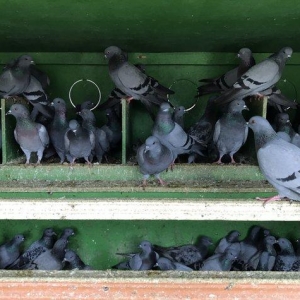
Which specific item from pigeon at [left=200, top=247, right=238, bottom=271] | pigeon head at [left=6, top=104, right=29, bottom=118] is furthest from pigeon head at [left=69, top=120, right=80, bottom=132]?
pigeon at [left=200, top=247, right=238, bottom=271]

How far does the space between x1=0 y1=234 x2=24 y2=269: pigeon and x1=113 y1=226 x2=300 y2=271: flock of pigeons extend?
0.74m

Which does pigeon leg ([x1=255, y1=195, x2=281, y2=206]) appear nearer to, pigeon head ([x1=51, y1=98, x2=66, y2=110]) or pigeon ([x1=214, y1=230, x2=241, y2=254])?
pigeon ([x1=214, y1=230, x2=241, y2=254])

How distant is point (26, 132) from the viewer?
2768 millimetres

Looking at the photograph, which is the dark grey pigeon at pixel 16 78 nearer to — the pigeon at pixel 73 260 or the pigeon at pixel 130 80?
the pigeon at pixel 130 80

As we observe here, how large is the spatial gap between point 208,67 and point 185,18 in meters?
0.99

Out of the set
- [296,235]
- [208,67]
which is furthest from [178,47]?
[296,235]

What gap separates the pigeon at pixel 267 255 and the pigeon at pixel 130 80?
4.16 feet

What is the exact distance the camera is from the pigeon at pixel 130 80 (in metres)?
2.86

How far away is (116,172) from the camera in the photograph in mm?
2516

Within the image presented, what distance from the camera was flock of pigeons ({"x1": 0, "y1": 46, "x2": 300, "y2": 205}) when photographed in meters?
2.53

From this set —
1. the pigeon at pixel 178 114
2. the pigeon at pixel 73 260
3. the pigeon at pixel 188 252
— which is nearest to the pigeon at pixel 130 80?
the pigeon at pixel 178 114

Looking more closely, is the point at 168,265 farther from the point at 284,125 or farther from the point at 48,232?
the point at 284,125

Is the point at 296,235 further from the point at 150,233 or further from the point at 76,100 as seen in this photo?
the point at 76,100

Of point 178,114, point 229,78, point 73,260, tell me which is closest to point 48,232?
point 73,260
